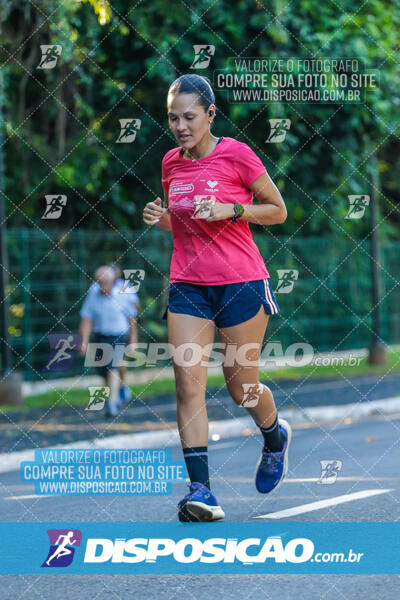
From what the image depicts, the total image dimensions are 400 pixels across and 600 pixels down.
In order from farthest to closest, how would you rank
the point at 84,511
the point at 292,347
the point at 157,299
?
the point at 292,347 → the point at 157,299 → the point at 84,511

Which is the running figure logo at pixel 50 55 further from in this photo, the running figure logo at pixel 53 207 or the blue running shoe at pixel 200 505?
the blue running shoe at pixel 200 505

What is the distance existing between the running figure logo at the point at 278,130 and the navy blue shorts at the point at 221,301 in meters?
5.26

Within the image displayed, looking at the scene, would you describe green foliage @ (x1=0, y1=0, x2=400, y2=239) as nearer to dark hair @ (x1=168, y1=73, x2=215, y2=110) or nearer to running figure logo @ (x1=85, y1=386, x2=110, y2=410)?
running figure logo @ (x1=85, y1=386, x2=110, y2=410)

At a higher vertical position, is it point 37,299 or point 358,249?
point 358,249

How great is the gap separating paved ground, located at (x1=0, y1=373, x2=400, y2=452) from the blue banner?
13.6 ft

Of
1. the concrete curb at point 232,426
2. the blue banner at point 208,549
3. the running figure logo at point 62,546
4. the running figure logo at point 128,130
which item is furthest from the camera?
the running figure logo at point 128,130

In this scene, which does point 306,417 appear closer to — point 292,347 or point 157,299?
point 157,299

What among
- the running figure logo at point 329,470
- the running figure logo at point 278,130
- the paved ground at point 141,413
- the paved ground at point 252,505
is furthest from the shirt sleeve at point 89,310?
the running figure logo at point 329,470

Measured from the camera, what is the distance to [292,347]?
67.1ft

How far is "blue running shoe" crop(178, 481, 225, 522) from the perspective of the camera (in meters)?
5.45

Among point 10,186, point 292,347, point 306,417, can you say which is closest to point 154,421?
point 306,417

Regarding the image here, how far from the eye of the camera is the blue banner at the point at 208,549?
4.85m

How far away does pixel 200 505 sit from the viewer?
5441 millimetres

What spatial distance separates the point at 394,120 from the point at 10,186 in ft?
18.4
